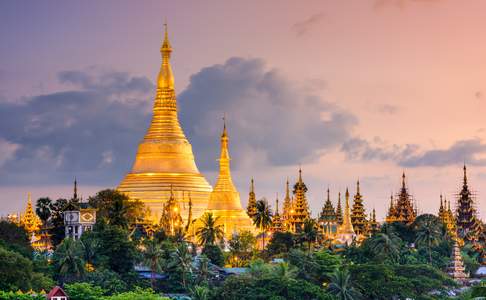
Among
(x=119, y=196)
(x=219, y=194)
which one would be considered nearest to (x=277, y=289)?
(x=119, y=196)

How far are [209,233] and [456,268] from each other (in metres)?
25.6

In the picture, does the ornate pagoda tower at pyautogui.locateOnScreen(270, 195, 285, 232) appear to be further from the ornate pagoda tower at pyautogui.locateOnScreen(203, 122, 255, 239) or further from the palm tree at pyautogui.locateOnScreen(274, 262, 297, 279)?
the palm tree at pyautogui.locateOnScreen(274, 262, 297, 279)

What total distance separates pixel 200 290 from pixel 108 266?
37.1 ft

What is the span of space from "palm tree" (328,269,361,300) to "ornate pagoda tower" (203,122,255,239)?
48505mm

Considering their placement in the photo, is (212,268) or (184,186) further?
(184,186)

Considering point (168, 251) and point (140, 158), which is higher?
point (140, 158)

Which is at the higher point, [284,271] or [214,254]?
[214,254]

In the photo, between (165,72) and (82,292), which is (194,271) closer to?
(82,292)

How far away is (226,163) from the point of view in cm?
15650

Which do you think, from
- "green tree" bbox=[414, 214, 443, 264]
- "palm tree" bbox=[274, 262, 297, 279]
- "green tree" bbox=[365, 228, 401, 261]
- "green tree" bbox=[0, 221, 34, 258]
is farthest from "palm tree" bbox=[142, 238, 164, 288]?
"green tree" bbox=[414, 214, 443, 264]

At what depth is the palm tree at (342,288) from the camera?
97.9 metres

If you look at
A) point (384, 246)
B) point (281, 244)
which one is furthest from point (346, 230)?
point (384, 246)

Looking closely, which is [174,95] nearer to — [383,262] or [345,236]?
[345,236]

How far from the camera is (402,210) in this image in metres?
160
